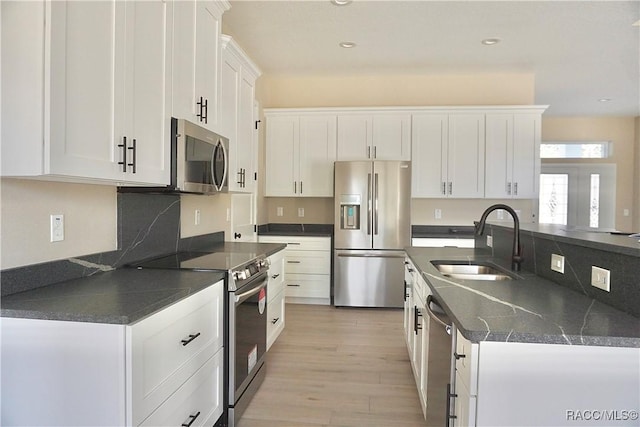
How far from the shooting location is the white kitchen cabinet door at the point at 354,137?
16.9 ft

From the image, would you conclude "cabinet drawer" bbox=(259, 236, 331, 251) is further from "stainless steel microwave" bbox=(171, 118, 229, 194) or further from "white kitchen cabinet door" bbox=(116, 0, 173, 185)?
"white kitchen cabinet door" bbox=(116, 0, 173, 185)

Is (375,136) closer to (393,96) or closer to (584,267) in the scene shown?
(393,96)

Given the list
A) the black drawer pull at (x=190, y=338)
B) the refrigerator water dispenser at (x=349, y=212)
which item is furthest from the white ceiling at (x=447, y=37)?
the black drawer pull at (x=190, y=338)

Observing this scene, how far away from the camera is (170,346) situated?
159 cm

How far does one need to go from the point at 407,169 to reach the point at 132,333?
3.87 metres

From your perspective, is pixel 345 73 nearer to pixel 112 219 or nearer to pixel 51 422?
pixel 112 219

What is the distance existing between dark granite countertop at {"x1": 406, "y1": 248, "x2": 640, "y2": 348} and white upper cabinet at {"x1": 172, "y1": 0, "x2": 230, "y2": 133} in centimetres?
170

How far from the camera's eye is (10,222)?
1552mm

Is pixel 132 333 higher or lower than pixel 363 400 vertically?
higher

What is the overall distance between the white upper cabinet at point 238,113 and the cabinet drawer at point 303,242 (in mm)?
1266

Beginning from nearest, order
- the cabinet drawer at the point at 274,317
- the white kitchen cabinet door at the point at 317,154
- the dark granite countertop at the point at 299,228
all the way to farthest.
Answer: the cabinet drawer at the point at 274,317 → the white kitchen cabinet door at the point at 317,154 → the dark granite countertop at the point at 299,228

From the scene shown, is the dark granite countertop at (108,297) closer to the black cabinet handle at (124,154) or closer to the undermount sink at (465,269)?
the black cabinet handle at (124,154)

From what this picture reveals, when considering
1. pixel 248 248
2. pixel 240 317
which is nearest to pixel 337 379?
pixel 240 317

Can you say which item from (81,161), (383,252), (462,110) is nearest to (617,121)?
(462,110)
